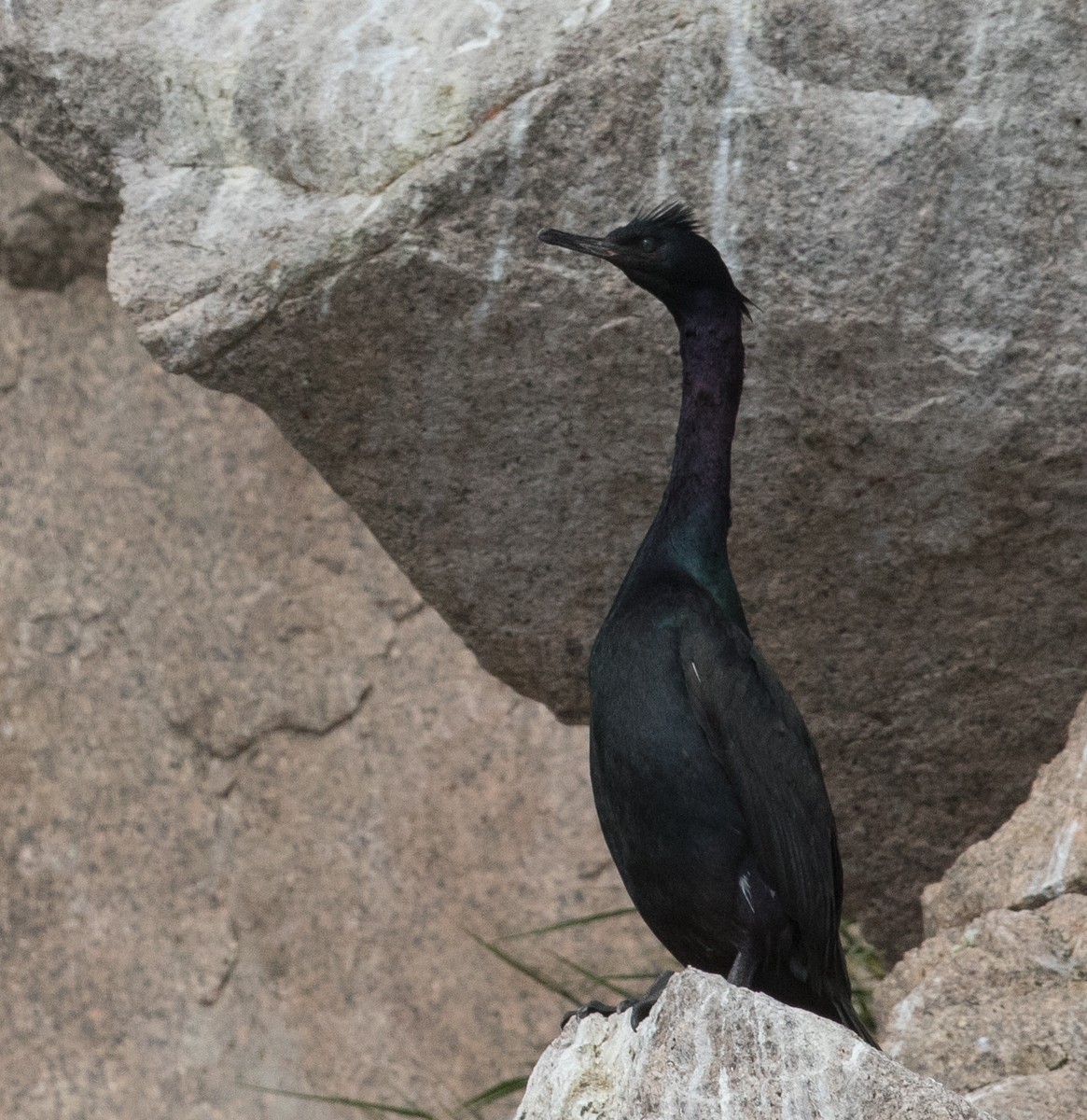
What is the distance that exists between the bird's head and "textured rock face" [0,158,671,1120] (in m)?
2.55

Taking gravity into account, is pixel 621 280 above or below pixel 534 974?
above

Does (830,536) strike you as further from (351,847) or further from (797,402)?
(351,847)

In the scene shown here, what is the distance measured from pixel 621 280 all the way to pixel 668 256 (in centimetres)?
27

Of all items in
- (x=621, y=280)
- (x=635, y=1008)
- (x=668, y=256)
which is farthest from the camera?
(x=621, y=280)

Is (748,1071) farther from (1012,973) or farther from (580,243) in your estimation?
(580,243)

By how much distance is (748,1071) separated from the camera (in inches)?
88.0

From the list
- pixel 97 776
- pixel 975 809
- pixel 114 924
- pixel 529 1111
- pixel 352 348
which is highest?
pixel 352 348

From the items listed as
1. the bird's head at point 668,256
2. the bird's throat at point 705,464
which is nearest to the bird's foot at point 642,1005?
the bird's throat at point 705,464

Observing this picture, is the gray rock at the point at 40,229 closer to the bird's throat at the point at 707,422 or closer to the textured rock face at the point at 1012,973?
the bird's throat at the point at 707,422

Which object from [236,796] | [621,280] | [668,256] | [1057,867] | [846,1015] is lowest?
[236,796]

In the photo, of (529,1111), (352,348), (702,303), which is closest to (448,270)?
(352,348)

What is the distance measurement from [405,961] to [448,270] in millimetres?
2829

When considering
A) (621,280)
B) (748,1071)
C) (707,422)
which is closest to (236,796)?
(621,280)

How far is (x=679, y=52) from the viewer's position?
3.14 m
